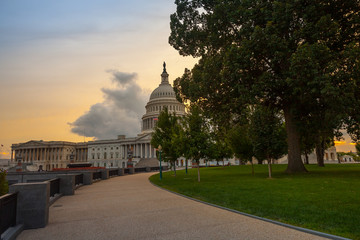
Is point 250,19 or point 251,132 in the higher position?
point 250,19

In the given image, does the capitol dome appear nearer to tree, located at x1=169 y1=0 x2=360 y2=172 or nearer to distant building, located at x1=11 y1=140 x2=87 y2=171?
distant building, located at x1=11 y1=140 x2=87 y2=171

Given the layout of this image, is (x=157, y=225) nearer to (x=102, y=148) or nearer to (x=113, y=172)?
(x=113, y=172)

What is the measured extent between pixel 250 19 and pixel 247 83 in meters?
6.09

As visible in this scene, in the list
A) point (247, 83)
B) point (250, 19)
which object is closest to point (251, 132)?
point (247, 83)

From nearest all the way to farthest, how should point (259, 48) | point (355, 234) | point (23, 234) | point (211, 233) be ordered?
point (355, 234)
point (211, 233)
point (23, 234)
point (259, 48)

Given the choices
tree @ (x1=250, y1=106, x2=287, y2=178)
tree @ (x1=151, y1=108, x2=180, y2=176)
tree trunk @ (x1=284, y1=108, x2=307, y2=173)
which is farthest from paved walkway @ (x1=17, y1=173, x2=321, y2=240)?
tree @ (x1=151, y1=108, x2=180, y2=176)

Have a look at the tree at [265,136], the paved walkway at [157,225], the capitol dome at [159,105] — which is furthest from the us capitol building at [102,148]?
the paved walkway at [157,225]

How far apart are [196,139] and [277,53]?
423 inches

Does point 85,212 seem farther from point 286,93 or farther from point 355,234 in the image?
point 286,93

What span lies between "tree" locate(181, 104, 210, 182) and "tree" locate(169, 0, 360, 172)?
136 inches

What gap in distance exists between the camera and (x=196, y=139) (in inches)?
979

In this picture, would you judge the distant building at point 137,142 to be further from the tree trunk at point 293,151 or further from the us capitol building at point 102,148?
the tree trunk at point 293,151

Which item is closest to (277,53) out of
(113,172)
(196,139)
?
(196,139)

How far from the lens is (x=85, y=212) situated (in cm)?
1175
